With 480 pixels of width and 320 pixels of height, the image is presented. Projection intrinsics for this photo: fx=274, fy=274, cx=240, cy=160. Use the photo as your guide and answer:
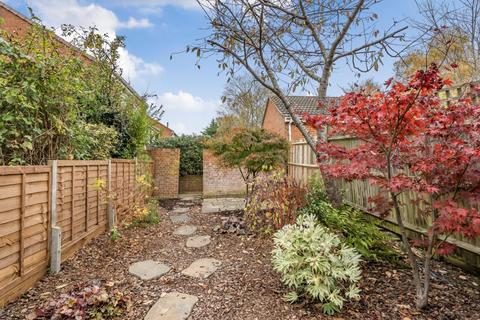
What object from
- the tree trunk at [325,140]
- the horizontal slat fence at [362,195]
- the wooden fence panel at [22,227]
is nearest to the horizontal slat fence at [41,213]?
the wooden fence panel at [22,227]

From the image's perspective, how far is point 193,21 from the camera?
4469mm

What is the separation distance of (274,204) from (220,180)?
248 inches

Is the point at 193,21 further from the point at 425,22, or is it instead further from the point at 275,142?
the point at 425,22

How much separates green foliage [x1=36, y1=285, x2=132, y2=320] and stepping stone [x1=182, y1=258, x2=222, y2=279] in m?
0.95

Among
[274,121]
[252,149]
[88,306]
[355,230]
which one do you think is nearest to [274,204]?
[355,230]

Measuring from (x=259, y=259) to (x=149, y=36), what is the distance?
6.42 meters

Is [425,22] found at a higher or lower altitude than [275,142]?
higher

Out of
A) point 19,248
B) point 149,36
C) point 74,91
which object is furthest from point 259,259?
point 149,36

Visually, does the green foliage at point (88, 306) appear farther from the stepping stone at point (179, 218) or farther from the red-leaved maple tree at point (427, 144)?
the stepping stone at point (179, 218)

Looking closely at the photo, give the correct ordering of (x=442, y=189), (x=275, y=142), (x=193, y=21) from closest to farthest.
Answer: (x=442, y=189)
(x=193, y=21)
(x=275, y=142)

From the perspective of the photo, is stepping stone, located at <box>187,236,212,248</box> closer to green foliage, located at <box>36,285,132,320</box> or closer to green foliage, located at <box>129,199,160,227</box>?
green foliage, located at <box>129,199,160,227</box>

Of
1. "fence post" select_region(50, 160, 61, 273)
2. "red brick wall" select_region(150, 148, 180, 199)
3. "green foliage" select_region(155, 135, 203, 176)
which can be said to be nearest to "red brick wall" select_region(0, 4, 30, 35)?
"green foliage" select_region(155, 135, 203, 176)

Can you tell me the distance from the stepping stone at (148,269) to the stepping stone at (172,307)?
56 cm

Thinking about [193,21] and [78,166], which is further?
[193,21]
